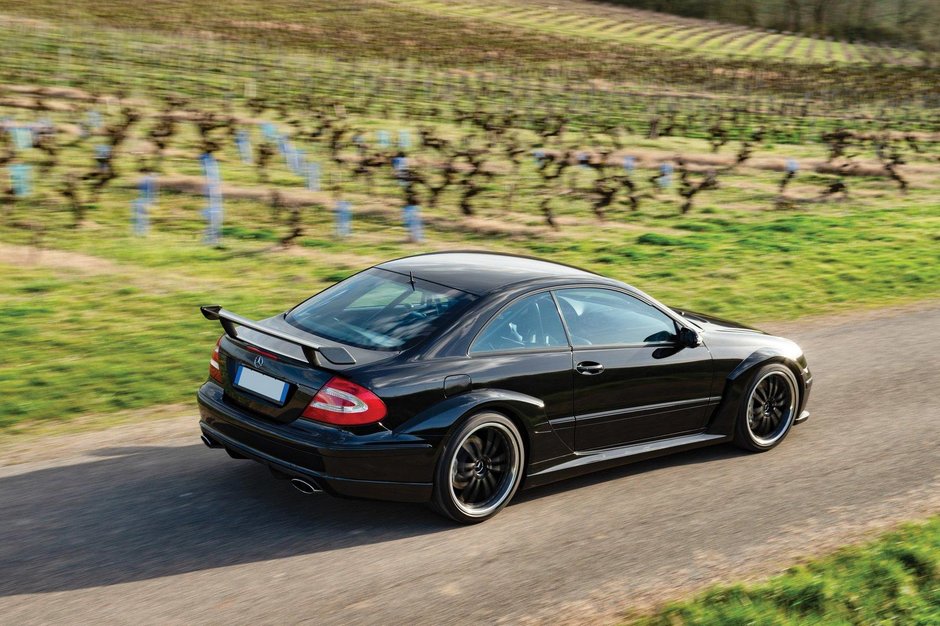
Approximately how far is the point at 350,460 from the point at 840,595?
2556 mm

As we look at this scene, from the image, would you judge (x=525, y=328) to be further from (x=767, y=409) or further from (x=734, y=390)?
(x=767, y=409)

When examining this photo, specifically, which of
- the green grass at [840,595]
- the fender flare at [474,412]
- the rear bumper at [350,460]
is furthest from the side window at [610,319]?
the green grass at [840,595]

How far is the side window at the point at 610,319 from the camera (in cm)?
627

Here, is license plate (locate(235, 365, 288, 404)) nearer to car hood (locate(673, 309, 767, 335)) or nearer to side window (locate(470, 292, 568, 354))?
side window (locate(470, 292, 568, 354))

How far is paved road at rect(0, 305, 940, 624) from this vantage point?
188 inches

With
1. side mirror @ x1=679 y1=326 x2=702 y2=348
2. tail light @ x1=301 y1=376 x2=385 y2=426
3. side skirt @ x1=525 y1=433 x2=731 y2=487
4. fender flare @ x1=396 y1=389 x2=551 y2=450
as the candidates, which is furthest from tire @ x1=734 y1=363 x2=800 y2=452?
tail light @ x1=301 y1=376 x2=385 y2=426

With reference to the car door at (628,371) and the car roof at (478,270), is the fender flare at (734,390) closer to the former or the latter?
the car door at (628,371)

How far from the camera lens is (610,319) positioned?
646 cm

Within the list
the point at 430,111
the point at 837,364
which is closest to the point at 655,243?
the point at 837,364

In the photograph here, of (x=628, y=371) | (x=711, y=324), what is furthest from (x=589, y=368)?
(x=711, y=324)

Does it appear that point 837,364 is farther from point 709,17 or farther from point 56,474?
point 709,17

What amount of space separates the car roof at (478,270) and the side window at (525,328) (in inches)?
6.7

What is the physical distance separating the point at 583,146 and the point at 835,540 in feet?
81.1

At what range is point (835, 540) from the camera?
569cm
